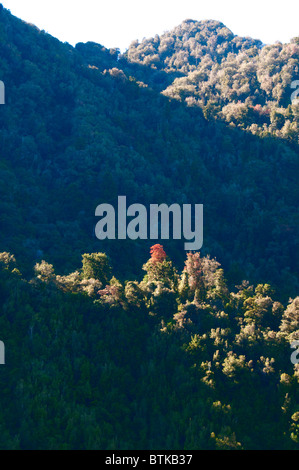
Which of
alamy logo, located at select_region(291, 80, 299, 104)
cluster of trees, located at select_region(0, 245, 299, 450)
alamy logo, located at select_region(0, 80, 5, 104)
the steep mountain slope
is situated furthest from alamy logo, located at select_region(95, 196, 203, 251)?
alamy logo, located at select_region(291, 80, 299, 104)

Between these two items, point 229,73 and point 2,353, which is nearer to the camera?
point 2,353

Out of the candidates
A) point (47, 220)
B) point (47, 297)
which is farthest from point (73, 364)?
point (47, 220)

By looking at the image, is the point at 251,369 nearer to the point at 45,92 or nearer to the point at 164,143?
the point at 164,143

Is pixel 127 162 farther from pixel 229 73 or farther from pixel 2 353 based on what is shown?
pixel 229 73

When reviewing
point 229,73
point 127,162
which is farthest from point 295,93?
point 127,162

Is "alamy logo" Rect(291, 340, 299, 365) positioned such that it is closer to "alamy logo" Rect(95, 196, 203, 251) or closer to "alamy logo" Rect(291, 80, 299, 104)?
"alamy logo" Rect(95, 196, 203, 251)

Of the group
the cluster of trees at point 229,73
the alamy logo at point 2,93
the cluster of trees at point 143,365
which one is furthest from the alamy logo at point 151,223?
the alamy logo at point 2,93
